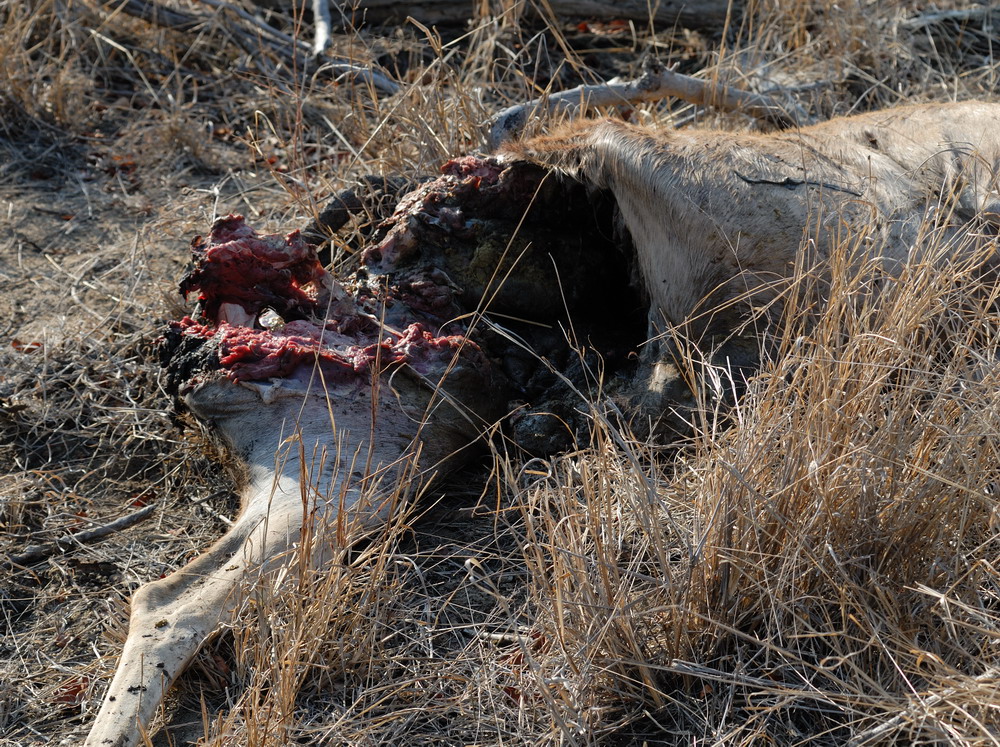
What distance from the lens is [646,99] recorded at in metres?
3.85

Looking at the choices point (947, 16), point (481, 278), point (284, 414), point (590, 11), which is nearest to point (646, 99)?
point (481, 278)

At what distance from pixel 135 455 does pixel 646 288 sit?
5.37 feet

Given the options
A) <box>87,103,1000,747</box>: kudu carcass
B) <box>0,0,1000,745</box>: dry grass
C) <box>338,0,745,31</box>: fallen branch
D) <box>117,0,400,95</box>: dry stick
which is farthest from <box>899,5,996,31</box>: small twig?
<box>0,0,1000,745</box>: dry grass

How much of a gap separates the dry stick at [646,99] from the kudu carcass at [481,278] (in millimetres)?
535

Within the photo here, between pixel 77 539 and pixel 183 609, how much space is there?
0.73 m

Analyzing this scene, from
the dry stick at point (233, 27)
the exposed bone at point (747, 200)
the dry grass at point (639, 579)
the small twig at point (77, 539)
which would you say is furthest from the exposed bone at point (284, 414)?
the dry stick at point (233, 27)

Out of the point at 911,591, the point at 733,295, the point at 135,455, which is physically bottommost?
the point at 135,455

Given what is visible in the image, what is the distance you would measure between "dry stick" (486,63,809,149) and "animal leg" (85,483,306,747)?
1707 millimetres

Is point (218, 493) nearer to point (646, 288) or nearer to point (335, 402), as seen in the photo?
point (335, 402)

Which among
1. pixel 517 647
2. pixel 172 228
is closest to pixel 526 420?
pixel 517 647

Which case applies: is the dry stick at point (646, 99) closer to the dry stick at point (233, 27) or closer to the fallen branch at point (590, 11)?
the fallen branch at point (590, 11)

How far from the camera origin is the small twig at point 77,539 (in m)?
2.66

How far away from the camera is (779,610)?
6.41 feet

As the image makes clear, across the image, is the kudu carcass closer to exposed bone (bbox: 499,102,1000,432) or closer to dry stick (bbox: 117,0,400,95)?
exposed bone (bbox: 499,102,1000,432)
